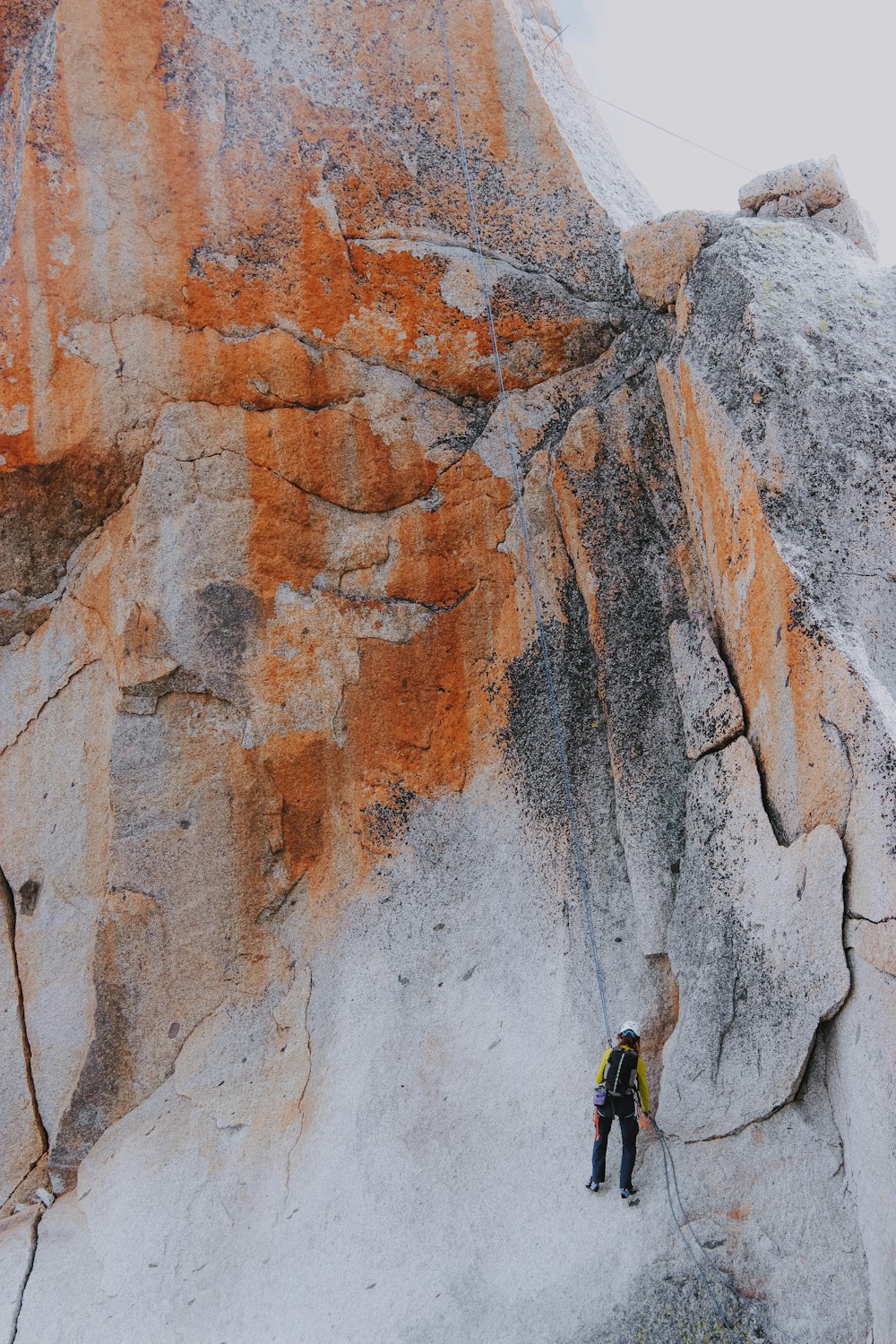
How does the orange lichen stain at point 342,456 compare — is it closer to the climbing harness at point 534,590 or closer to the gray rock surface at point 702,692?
the climbing harness at point 534,590

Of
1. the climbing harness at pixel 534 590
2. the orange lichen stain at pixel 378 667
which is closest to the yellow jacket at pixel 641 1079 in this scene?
the climbing harness at pixel 534 590

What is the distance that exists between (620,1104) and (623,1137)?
12 cm

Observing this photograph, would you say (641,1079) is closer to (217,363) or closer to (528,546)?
(528,546)

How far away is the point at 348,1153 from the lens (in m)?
4.72

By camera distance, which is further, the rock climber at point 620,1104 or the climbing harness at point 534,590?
the climbing harness at point 534,590

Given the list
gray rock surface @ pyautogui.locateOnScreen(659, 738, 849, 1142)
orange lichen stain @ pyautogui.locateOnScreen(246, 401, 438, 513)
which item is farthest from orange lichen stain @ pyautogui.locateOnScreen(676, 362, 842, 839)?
orange lichen stain @ pyautogui.locateOnScreen(246, 401, 438, 513)

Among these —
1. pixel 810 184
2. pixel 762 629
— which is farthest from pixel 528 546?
pixel 810 184

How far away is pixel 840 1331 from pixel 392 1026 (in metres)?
2.17

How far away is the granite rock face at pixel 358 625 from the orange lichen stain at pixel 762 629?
0.03m

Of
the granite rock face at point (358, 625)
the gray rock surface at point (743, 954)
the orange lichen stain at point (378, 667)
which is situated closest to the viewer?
the gray rock surface at point (743, 954)

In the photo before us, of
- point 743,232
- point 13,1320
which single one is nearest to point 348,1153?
point 13,1320

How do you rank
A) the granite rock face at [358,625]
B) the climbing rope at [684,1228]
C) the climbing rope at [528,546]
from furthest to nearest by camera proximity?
the climbing rope at [528,546] → the granite rock face at [358,625] → the climbing rope at [684,1228]

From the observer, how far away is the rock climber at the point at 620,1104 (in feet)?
13.8

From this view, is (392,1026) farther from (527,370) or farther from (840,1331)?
(527,370)
